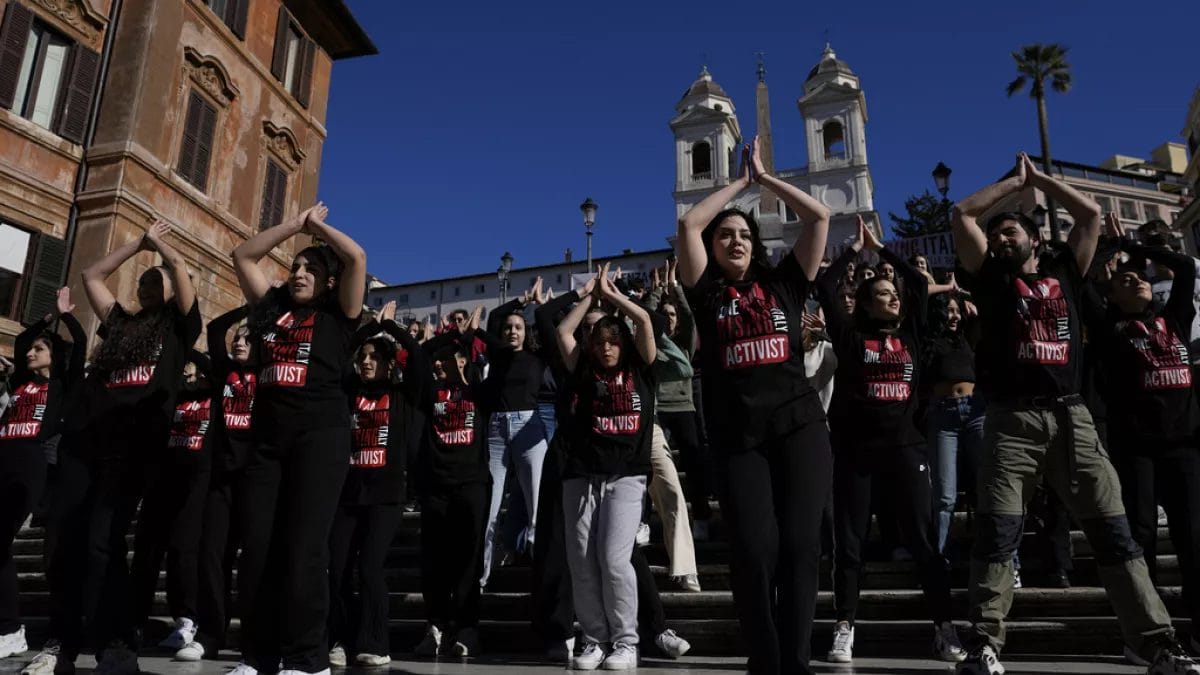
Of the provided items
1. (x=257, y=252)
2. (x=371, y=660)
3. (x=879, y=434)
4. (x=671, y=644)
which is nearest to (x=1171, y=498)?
(x=879, y=434)

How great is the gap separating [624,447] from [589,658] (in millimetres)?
1257

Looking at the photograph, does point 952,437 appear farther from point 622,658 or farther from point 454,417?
point 454,417

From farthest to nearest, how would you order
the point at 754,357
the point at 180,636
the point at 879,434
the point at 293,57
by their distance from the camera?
the point at 293,57 → the point at 180,636 → the point at 879,434 → the point at 754,357

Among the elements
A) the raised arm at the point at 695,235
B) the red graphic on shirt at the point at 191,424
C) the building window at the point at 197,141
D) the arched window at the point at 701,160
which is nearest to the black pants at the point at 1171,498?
the raised arm at the point at 695,235

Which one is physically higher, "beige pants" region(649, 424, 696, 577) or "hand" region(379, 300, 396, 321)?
"hand" region(379, 300, 396, 321)

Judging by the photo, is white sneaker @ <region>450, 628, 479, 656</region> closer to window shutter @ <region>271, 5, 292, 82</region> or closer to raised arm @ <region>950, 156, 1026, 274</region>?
raised arm @ <region>950, 156, 1026, 274</region>

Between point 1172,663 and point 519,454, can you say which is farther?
point 519,454

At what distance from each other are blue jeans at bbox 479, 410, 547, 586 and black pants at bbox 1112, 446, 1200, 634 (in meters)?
4.20

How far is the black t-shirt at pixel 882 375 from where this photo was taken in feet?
15.9

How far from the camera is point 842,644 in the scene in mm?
4449

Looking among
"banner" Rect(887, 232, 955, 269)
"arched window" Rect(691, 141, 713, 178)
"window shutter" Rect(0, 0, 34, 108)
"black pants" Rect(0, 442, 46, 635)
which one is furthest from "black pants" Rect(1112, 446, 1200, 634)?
"arched window" Rect(691, 141, 713, 178)

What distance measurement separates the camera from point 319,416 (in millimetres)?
3623

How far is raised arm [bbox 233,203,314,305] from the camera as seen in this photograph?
3.90m

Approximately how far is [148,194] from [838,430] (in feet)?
51.4
